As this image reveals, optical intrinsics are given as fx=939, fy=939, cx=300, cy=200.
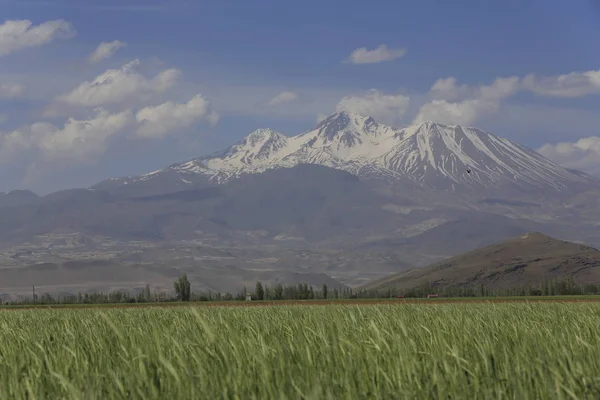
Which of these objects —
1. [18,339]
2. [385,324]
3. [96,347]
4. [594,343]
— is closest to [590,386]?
[594,343]

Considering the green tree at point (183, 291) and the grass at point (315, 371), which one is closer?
the grass at point (315, 371)

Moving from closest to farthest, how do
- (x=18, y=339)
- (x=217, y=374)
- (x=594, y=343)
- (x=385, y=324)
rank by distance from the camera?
(x=217, y=374)
(x=594, y=343)
(x=385, y=324)
(x=18, y=339)

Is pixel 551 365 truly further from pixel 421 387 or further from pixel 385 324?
pixel 385 324

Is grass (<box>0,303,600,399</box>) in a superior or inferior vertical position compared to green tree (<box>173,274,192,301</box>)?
superior

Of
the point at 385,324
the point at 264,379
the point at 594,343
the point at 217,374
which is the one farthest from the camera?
the point at 385,324

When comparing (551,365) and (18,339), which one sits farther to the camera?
(18,339)

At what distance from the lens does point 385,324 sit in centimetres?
1577

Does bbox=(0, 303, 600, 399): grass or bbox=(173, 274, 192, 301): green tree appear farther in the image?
bbox=(173, 274, 192, 301): green tree

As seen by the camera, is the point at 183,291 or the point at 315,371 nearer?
the point at 315,371

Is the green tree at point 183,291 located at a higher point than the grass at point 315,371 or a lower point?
lower

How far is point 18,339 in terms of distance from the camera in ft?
55.1

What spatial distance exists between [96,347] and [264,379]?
5488 millimetres

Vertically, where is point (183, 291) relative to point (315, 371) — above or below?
below

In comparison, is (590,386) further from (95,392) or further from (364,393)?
(95,392)
